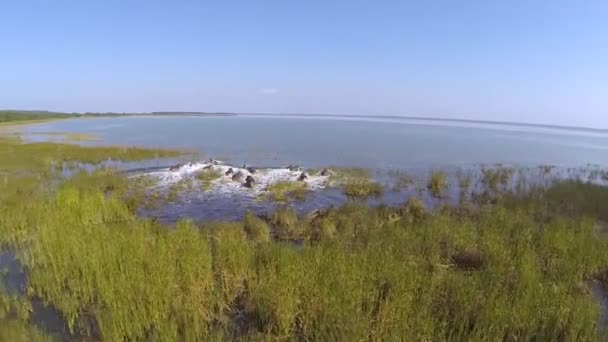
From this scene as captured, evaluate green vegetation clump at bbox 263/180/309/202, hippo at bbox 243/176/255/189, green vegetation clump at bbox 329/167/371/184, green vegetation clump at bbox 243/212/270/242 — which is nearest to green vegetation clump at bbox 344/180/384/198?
green vegetation clump at bbox 329/167/371/184

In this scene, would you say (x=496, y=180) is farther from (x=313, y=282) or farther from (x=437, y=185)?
(x=313, y=282)

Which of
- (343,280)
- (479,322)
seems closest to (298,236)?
(343,280)

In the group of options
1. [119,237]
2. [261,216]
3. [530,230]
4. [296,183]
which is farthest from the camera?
[296,183]

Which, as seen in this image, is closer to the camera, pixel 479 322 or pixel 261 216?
pixel 479 322

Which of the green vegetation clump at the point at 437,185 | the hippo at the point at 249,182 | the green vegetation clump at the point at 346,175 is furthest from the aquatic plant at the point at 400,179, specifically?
the hippo at the point at 249,182

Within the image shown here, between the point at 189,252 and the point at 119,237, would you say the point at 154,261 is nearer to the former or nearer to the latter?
the point at 189,252

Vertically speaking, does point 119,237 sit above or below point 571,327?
above

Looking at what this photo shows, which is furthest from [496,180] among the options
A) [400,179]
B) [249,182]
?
[249,182]
